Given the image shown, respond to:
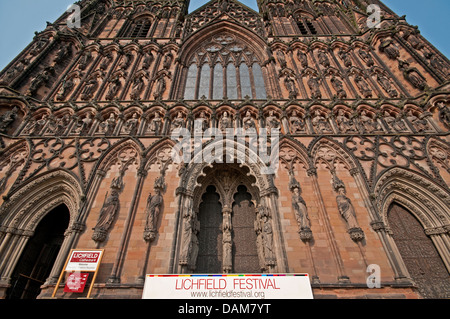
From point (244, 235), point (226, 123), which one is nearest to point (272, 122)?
point (226, 123)

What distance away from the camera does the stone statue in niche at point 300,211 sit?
23.2 feet

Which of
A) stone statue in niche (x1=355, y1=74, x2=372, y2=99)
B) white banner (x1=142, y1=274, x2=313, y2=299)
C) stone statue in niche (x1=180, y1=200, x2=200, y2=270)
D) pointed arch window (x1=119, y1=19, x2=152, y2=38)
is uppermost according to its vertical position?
pointed arch window (x1=119, y1=19, x2=152, y2=38)

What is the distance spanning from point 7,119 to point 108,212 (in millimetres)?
7007

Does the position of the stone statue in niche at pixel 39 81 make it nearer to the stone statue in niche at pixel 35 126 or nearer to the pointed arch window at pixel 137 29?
the stone statue in niche at pixel 35 126

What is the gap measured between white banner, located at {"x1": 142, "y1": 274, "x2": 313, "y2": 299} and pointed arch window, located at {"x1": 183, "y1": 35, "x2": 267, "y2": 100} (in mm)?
9105

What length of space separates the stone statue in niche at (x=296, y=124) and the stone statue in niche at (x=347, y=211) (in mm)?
2590

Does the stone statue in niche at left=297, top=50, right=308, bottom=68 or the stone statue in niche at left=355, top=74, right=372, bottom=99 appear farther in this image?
the stone statue in niche at left=297, top=50, right=308, bottom=68

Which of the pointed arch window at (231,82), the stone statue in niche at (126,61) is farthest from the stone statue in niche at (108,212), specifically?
the stone statue in niche at (126,61)

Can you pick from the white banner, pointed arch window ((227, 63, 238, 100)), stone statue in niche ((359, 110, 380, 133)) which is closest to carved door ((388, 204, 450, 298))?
stone statue in niche ((359, 110, 380, 133))

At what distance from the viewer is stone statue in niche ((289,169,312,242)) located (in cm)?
709

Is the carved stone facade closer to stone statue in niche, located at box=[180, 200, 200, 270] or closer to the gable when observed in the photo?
stone statue in niche, located at box=[180, 200, 200, 270]

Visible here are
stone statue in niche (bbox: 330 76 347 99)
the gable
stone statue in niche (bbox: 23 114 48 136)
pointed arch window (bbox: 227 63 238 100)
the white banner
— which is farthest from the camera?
the gable

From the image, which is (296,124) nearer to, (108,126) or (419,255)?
(419,255)

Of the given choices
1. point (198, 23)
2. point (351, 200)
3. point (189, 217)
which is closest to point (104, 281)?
point (189, 217)
